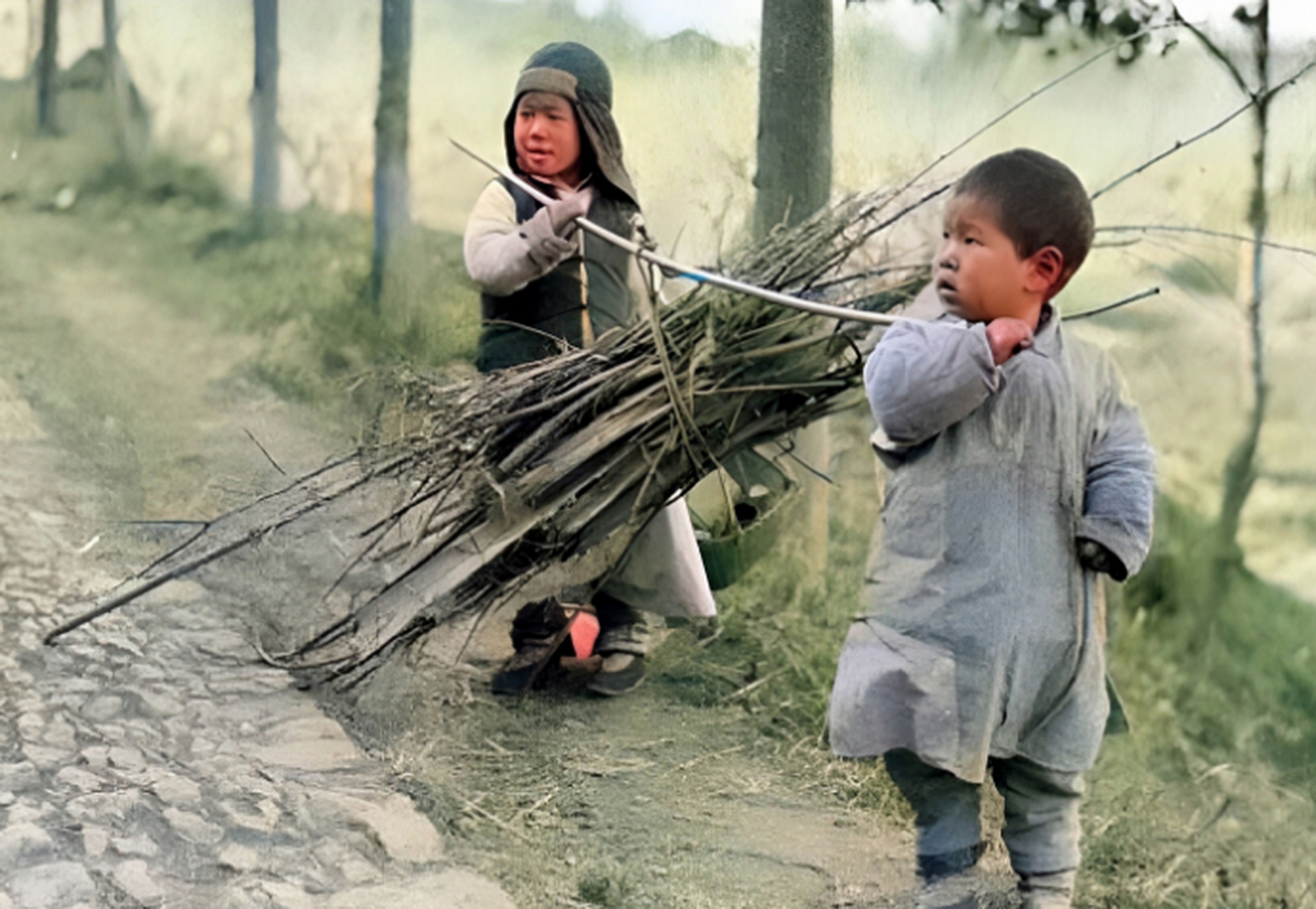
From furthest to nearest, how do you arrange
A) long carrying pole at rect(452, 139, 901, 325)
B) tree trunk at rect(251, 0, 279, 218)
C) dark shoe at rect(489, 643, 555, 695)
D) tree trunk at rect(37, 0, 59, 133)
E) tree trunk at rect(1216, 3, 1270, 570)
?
1. tree trunk at rect(37, 0, 59, 133)
2. tree trunk at rect(251, 0, 279, 218)
3. dark shoe at rect(489, 643, 555, 695)
4. tree trunk at rect(1216, 3, 1270, 570)
5. long carrying pole at rect(452, 139, 901, 325)

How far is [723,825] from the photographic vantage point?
235 cm

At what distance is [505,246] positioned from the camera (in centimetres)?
237

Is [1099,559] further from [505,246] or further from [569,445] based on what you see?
[505,246]

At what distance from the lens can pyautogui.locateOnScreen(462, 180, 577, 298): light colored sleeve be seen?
2.34 metres

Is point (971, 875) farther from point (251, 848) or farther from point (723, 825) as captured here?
point (251, 848)

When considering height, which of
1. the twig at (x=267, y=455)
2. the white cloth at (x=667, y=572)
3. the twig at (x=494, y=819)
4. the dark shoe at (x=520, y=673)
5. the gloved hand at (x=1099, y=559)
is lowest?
the twig at (x=494, y=819)

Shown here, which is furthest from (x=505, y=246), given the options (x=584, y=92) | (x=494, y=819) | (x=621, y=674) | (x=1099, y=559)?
(x=1099, y=559)

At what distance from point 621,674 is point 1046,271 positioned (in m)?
0.95

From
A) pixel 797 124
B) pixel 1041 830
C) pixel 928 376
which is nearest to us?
pixel 928 376

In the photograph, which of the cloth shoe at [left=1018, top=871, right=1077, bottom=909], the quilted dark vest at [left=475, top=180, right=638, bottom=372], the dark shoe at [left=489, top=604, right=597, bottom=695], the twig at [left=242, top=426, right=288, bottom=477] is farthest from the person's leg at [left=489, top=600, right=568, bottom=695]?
the cloth shoe at [left=1018, top=871, right=1077, bottom=909]

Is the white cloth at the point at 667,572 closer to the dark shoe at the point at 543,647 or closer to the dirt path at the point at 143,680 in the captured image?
the dark shoe at the point at 543,647

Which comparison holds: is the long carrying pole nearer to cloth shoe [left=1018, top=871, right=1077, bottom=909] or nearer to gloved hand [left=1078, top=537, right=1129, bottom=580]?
gloved hand [left=1078, top=537, right=1129, bottom=580]

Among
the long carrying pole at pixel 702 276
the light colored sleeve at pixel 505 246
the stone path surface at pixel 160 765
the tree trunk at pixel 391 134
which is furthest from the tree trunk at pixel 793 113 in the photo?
the stone path surface at pixel 160 765

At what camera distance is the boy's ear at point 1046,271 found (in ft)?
6.69
